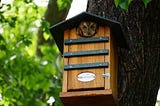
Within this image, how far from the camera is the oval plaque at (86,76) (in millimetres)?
3053

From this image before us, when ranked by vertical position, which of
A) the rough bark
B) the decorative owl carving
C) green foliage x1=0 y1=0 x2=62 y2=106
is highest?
the rough bark

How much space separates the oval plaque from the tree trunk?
→ 249 mm

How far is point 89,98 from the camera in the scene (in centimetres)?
295

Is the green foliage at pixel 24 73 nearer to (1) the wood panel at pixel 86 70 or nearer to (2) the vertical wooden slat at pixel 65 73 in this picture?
(2) the vertical wooden slat at pixel 65 73

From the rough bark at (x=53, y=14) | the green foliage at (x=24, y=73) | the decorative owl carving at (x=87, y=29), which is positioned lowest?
the green foliage at (x=24, y=73)

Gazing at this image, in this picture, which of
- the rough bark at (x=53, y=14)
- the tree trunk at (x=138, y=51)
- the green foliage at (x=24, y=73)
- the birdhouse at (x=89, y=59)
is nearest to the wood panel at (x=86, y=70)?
the birdhouse at (x=89, y=59)

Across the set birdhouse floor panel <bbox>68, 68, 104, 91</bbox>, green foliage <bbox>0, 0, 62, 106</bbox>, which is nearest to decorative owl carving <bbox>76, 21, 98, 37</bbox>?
birdhouse floor panel <bbox>68, 68, 104, 91</bbox>

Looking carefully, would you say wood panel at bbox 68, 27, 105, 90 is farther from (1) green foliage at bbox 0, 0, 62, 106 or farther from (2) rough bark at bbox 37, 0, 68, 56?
(2) rough bark at bbox 37, 0, 68, 56

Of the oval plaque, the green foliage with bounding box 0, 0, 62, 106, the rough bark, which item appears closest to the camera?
the oval plaque

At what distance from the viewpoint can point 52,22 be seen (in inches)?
280

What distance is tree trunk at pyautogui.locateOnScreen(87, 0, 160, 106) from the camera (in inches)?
127

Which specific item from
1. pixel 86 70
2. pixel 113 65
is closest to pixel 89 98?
Answer: pixel 86 70

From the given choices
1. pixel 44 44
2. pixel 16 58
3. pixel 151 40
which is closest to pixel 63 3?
pixel 16 58

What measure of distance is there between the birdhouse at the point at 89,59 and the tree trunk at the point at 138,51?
0.26 feet
